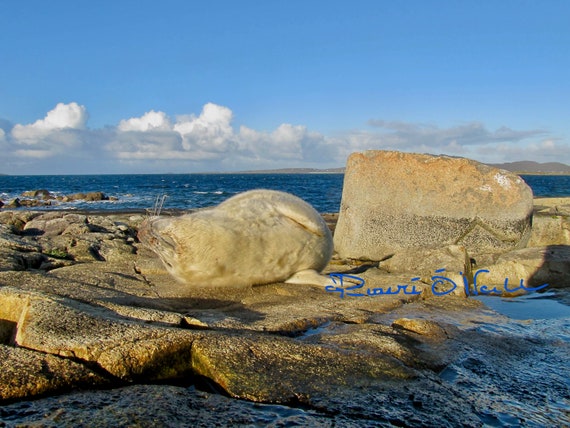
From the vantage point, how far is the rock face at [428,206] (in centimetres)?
913

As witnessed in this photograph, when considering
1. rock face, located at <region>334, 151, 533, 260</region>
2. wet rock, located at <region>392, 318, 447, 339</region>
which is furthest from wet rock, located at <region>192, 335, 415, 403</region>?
rock face, located at <region>334, 151, 533, 260</region>

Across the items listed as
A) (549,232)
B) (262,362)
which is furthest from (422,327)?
(549,232)

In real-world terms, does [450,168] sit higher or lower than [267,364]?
higher

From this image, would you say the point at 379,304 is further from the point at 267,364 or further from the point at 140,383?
the point at 140,383

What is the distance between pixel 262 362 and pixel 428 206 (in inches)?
279

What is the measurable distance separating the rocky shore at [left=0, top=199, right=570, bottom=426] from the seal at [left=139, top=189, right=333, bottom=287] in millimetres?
332

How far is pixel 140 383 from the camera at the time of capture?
288 cm

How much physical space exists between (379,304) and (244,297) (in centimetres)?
137

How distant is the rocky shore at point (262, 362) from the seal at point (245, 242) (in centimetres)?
33

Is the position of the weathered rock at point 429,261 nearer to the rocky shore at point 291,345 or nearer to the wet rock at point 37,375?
the rocky shore at point 291,345

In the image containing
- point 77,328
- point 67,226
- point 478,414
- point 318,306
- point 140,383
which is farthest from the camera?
point 67,226

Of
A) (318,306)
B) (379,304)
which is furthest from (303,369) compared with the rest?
(379,304)

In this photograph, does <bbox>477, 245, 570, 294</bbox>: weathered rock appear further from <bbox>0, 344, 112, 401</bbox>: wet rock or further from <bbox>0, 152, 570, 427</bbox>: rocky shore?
<bbox>0, 344, 112, 401</bbox>: wet rock

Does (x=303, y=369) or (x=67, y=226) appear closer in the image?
(x=303, y=369)
